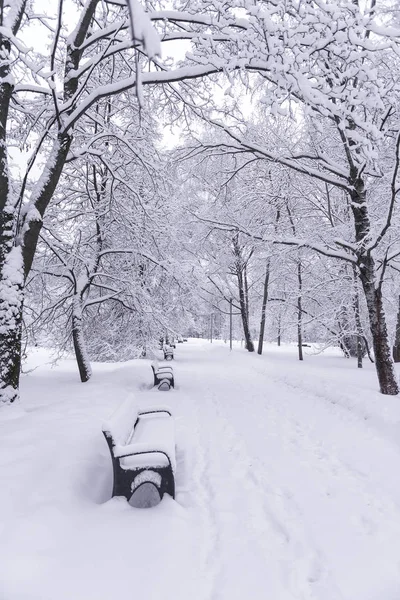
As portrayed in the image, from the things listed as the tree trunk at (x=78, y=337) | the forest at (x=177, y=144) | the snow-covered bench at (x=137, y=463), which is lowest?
the snow-covered bench at (x=137, y=463)

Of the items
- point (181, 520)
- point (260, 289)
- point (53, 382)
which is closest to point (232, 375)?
point (53, 382)

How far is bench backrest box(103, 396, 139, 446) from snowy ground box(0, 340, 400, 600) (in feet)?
1.47

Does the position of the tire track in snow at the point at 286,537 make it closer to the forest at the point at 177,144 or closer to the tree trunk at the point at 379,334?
the forest at the point at 177,144

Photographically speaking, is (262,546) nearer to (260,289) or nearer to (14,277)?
(14,277)

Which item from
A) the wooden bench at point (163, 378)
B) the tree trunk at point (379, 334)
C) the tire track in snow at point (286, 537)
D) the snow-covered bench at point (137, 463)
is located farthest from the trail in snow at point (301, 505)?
Result: the wooden bench at point (163, 378)

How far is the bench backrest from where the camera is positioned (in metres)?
3.42

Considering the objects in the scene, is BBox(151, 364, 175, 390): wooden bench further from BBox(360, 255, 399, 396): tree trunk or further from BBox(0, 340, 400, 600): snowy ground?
BBox(360, 255, 399, 396): tree trunk

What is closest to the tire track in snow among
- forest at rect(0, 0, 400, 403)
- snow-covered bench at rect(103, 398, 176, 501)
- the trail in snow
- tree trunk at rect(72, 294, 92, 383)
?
the trail in snow

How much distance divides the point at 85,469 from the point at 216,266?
831 inches

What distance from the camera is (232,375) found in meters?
13.8

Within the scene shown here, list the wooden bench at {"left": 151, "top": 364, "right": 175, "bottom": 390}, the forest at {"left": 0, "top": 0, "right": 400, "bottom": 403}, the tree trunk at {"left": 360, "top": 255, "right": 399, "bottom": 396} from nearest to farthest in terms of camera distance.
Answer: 1. the forest at {"left": 0, "top": 0, "right": 400, "bottom": 403}
2. the tree trunk at {"left": 360, "top": 255, "right": 399, "bottom": 396}
3. the wooden bench at {"left": 151, "top": 364, "right": 175, "bottom": 390}

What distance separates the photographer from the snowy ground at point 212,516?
233cm

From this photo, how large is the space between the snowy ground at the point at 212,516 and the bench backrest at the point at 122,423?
0.45 m

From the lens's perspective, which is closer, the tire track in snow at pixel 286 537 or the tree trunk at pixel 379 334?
the tire track in snow at pixel 286 537
